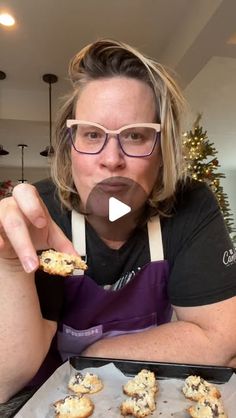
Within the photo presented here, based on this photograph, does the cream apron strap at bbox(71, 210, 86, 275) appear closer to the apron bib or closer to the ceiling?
the apron bib

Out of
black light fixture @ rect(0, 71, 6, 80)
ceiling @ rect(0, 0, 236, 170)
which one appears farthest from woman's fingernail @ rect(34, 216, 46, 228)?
black light fixture @ rect(0, 71, 6, 80)

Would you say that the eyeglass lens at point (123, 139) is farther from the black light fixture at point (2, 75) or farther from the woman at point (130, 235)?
the black light fixture at point (2, 75)

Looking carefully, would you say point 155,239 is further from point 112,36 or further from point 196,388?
point 112,36

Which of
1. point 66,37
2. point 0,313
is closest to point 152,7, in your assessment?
point 66,37

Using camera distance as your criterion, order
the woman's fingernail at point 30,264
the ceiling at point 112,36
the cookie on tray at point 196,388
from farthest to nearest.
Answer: the ceiling at point 112,36 → the cookie on tray at point 196,388 → the woman's fingernail at point 30,264

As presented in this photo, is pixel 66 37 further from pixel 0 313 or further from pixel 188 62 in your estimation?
pixel 0 313

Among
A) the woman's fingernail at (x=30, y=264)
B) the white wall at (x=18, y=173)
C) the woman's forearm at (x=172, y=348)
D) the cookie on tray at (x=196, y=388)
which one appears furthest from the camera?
the white wall at (x=18, y=173)

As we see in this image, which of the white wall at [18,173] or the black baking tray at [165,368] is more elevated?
the white wall at [18,173]

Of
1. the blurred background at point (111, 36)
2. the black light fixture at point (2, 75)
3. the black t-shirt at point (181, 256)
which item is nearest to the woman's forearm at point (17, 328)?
the black t-shirt at point (181, 256)
